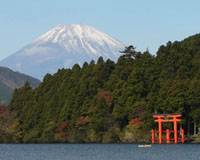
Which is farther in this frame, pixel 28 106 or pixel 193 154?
pixel 28 106

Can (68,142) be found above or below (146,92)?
below

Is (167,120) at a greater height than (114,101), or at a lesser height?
lesser

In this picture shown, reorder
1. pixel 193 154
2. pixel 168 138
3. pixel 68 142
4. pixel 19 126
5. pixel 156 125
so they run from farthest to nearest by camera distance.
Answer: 1. pixel 19 126
2. pixel 68 142
3. pixel 156 125
4. pixel 168 138
5. pixel 193 154

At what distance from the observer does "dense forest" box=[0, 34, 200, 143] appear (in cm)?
7900

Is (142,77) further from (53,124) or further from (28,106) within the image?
(28,106)

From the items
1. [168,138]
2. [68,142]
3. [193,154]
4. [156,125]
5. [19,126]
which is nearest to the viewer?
[193,154]

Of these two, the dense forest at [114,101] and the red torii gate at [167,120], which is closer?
the red torii gate at [167,120]

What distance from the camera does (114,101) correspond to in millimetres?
86938

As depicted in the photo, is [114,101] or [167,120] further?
[114,101]

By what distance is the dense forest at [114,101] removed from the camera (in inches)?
3110

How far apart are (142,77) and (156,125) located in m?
8.81

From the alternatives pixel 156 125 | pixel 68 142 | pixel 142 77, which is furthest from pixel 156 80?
pixel 68 142

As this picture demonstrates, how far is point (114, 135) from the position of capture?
8450cm

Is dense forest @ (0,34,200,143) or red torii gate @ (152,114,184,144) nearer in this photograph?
red torii gate @ (152,114,184,144)
